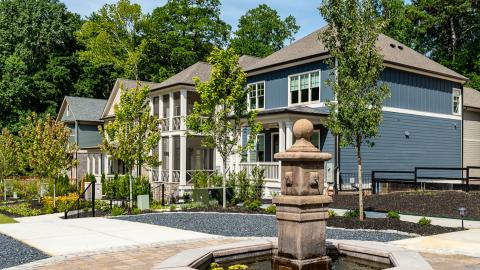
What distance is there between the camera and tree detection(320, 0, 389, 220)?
1436cm

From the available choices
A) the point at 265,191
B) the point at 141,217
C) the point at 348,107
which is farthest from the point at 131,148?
the point at 348,107

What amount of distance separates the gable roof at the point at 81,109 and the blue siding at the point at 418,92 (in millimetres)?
29186

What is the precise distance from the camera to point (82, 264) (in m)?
8.44

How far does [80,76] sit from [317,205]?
190 feet

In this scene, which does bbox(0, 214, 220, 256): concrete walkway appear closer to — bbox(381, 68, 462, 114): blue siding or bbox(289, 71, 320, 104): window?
bbox(289, 71, 320, 104): window

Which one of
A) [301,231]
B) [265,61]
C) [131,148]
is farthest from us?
[265,61]

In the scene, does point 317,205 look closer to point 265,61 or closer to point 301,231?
point 301,231

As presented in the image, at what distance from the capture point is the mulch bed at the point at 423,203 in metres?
16.5

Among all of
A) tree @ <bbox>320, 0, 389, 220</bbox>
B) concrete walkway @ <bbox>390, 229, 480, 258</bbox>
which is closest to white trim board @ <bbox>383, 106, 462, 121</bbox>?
tree @ <bbox>320, 0, 389, 220</bbox>

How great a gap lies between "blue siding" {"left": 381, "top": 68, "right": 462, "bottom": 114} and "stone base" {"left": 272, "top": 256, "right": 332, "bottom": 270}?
1850cm

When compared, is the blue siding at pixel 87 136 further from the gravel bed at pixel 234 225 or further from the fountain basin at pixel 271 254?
the fountain basin at pixel 271 254

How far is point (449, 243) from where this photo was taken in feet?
35.2

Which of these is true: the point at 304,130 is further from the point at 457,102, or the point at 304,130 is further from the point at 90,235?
the point at 457,102

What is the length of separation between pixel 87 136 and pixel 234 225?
114 feet
